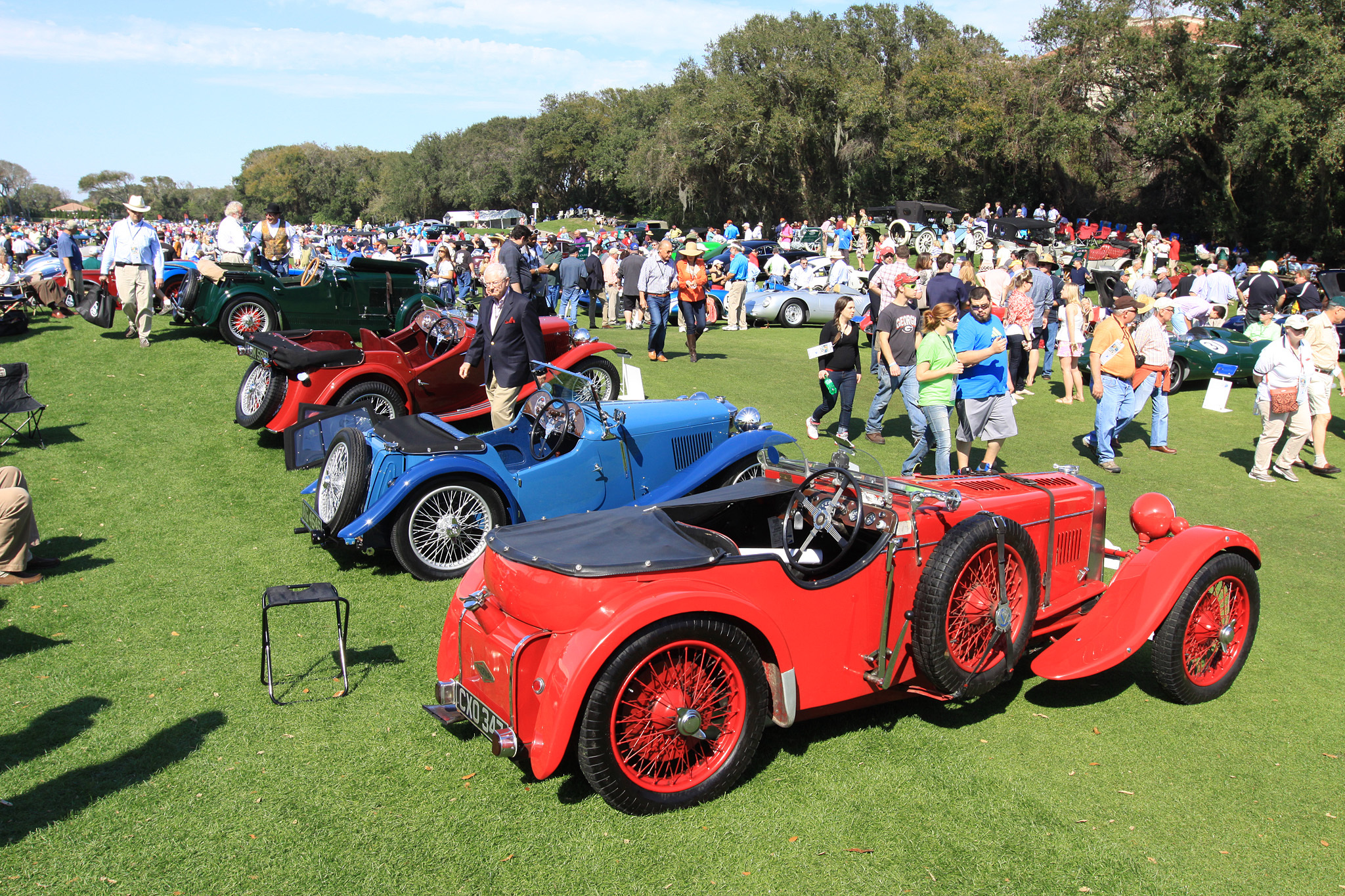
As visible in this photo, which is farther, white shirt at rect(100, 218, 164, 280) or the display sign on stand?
the display sign on stand

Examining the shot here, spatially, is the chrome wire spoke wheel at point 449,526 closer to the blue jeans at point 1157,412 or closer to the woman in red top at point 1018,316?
the blue jeans at point 1157,412

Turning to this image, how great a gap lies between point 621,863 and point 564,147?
3331 inches

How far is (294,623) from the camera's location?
5180mm

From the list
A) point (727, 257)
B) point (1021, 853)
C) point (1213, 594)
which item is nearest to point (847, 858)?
point (1021, 853)

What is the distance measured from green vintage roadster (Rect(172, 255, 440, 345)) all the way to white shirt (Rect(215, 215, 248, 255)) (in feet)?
2.08

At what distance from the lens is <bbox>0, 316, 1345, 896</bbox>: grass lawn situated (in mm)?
3193

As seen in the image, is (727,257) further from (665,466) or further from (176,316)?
(665,466)

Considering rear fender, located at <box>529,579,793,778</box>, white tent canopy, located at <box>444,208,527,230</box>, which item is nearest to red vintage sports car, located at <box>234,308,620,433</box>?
rear fender, located at <box>529,579,793,778</box>

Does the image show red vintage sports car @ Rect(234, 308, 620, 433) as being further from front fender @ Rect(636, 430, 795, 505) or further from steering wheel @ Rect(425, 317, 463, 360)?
front fender @ Rect(636, 430, 795, 505)

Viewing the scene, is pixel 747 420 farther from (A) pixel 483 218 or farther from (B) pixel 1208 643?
(A) pixel 483 218

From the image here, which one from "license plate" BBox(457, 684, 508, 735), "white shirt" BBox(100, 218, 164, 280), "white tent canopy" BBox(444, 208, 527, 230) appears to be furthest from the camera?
"white tent canopy" BBox(444, 208, 527, 230)

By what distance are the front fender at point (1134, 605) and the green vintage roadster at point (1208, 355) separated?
373 inches

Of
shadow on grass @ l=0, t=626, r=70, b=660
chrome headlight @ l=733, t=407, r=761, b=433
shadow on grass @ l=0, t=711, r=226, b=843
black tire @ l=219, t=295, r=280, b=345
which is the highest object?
black tire @ l=219, t=295, r=280, b=345

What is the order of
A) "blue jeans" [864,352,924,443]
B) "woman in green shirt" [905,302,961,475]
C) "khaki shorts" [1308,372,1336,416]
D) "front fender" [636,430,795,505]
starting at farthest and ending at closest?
"khaki shorts" [1308,372,1336,416] < "blue jeans" [864,352,924,443] < "woman in green shirt" [905,302,961,475] < "front fender" [636,430,795,505]
